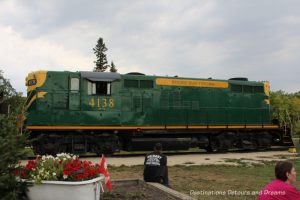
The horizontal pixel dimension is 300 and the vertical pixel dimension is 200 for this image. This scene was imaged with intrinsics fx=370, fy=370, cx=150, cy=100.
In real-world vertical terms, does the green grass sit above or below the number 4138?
below

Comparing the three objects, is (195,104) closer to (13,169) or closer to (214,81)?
(214,81)

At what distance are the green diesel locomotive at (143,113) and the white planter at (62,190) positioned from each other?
375 inches

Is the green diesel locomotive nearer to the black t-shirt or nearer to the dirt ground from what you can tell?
the dirt ground

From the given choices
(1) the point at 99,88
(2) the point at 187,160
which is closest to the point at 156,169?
(2) the point at 187,160

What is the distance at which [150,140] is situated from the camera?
18922 millimetres

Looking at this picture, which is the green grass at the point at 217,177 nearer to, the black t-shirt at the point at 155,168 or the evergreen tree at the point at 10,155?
the black t-shirt at the point at 155,168

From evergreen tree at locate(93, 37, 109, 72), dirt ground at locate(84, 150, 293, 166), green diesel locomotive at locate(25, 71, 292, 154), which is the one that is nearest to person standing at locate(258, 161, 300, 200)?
dirt ground at locate(84, 150, 293, 166)

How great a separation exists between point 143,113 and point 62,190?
13.2 m

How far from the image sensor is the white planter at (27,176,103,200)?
5.90m

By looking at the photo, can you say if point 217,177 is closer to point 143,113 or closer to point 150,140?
point 150,140

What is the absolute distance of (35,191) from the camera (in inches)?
239

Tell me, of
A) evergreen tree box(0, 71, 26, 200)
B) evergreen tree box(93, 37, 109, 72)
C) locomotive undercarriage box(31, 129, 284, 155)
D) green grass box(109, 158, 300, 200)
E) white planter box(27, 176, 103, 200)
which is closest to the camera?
evergreen tree box(0, 71, 26, 200)

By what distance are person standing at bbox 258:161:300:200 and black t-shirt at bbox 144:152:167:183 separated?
3.88 metres

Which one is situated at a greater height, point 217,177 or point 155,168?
point 155,168
